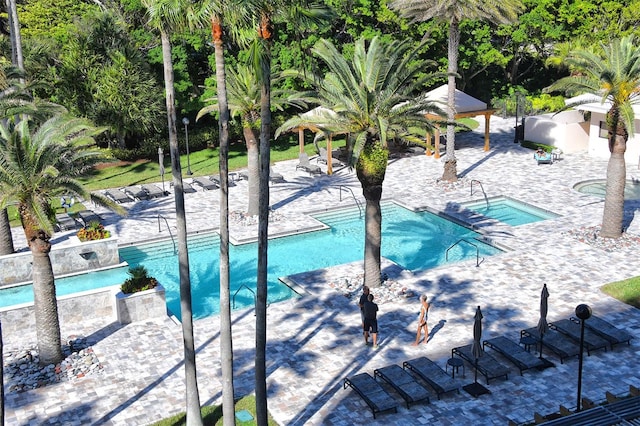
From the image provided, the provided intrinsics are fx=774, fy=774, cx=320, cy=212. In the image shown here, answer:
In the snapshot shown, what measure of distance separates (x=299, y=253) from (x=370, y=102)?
806cm

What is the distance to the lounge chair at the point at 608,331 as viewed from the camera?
751 inches

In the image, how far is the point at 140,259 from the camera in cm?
2748

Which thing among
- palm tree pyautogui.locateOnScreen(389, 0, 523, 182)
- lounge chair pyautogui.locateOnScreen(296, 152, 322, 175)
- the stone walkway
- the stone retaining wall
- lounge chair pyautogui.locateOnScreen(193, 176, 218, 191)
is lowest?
the stone walkway

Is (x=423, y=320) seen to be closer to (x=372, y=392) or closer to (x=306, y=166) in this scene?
(x=372, y=392)

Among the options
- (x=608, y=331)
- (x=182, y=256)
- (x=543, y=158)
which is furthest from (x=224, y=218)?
(x=543, y=158)

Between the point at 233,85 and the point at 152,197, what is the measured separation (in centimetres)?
785

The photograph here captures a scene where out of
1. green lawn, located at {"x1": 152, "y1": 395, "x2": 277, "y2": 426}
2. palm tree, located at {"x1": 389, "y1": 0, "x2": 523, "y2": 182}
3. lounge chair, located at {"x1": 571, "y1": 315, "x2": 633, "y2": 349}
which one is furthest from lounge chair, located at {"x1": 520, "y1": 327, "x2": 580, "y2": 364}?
palm tree, located at {"x1": 389, "y1": 0, "x2": 523, "y2": 182}

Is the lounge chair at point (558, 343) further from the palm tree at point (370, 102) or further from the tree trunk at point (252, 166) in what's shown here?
the tree trunk at point (252, 166)

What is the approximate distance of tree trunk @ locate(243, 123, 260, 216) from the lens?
29469 millimetres

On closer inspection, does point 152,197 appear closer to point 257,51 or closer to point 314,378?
point 314,378

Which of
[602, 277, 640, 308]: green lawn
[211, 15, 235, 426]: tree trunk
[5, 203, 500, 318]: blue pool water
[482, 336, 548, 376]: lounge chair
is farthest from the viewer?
[5, 203, 500, 318]: blue pool water

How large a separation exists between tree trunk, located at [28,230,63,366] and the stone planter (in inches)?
99.8

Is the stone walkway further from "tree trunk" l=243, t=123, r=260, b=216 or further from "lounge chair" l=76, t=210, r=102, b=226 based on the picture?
"tree trunk" l=243, t=123, r=260, b=216

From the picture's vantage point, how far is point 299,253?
27703 mm
